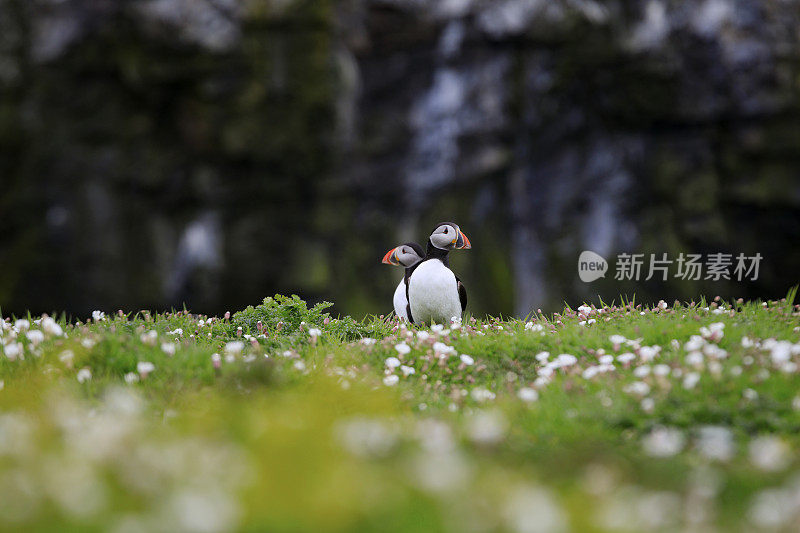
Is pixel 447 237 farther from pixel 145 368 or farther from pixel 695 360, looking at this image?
pixel 145 368

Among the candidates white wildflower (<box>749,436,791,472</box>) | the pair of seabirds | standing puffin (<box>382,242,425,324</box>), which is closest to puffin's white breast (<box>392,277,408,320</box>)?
standing puffin (<box>382,242,425,324</box>)

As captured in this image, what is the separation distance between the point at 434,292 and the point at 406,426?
163 inches

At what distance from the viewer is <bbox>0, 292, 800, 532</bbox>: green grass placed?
2033 millimetres

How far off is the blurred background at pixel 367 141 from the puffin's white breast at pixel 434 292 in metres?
11.0

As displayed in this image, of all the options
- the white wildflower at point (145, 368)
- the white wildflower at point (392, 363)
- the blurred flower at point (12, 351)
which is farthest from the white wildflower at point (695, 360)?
the blurred flower at point (12, 351)

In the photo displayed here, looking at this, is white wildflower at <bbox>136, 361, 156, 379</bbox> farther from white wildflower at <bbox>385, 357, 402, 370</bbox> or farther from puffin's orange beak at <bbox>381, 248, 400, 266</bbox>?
puffin's orange beak at <bbox>381, 248, 400, 266</bbox>

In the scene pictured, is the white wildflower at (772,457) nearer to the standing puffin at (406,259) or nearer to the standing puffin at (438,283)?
the standing puffin at (438,283)

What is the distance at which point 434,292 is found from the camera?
8242mm

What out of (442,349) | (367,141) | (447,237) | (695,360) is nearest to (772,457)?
(695,360)

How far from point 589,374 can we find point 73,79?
1677cm

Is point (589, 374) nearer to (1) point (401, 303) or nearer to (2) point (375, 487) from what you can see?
(2) point (375, 487)

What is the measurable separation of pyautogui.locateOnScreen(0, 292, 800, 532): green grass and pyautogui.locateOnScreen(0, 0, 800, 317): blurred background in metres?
11.0

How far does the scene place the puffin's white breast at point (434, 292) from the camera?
26.9ft

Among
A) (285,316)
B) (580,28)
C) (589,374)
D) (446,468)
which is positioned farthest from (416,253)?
(580,28)
